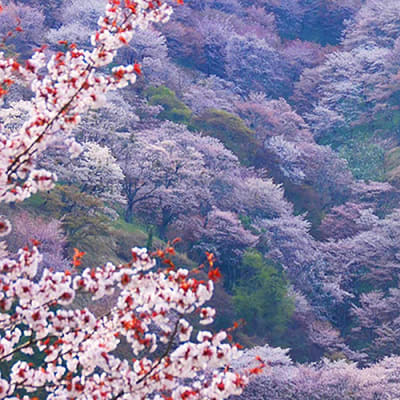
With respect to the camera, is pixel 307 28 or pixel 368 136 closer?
pixel 368 136

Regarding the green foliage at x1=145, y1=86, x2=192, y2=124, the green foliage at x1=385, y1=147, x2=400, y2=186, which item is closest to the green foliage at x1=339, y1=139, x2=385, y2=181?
the green foliage at x1=385, y1=147, x2=400, y2=186

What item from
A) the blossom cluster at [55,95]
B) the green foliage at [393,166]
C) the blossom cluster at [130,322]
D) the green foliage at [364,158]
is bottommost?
the green foliage at [364,158]

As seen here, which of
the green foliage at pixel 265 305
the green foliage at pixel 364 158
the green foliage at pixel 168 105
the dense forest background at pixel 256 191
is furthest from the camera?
the green foliage at pixel 364 158

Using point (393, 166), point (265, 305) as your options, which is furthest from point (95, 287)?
point (393, 166)

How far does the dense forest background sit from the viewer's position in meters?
15.4

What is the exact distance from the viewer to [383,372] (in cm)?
1330

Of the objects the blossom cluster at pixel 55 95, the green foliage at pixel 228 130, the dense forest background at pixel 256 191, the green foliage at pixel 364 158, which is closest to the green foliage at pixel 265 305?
the dense forest background at pixel 256 191

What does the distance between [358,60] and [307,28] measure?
880 cm

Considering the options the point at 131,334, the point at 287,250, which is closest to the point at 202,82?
the point at 287,250

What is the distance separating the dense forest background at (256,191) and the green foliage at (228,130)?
0.17 ft

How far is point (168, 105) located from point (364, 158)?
834 cm

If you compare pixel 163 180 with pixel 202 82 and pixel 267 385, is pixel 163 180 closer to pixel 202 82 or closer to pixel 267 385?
pixel 267 385

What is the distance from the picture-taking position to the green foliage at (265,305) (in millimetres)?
16109

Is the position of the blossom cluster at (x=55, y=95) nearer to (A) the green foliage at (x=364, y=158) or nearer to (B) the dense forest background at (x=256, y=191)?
(B) the dense forest background at (x=256, y=191)
